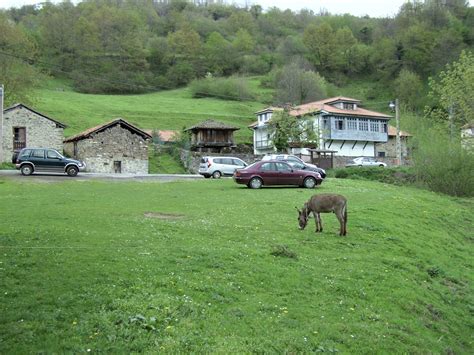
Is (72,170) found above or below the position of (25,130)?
below

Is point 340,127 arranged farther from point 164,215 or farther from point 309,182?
point 164,215

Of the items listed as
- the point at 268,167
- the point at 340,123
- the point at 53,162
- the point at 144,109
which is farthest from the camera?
the point at 144,109

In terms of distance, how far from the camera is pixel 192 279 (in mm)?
10891

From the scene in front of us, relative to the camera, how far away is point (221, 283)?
1083cm

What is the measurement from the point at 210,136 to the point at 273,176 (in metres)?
41.5

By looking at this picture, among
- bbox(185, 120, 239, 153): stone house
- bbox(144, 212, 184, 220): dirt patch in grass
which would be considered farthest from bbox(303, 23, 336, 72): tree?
bbox(144, 212, 184, 220): dirt patch in grass

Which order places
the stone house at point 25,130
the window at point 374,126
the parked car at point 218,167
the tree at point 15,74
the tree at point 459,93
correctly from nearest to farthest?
the parked car at point 218,167
the tree at point 459,93
the stone house at point 25,130
the tree at point 15,74
the window at point 374,126

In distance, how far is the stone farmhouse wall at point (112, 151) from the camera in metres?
51.9

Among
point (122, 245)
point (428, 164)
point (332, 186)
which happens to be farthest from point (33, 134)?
point (122, 245)

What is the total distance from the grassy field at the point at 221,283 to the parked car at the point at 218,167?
65.9 feet

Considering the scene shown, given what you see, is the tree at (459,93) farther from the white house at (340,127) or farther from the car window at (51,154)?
the car window at (51,154)

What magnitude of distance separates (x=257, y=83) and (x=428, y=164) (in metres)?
90.4

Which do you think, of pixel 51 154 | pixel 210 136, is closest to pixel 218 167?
pixel 51 154

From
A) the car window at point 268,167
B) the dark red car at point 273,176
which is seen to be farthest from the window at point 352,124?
the car window at point 268,167
